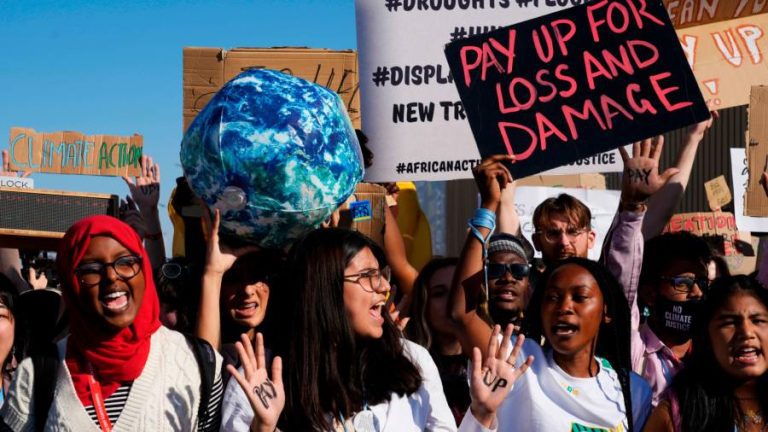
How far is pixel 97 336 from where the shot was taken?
335 cm

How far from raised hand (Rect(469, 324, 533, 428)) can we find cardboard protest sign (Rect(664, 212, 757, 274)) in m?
4.47

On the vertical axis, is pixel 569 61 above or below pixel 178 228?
above

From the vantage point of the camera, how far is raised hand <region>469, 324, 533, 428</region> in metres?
3.49

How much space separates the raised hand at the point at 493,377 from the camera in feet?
11.4

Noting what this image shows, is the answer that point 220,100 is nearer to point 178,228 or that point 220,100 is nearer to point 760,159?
point 178,228

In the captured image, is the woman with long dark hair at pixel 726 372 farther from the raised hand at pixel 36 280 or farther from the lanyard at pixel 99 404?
the raised hand at pixel 36 280

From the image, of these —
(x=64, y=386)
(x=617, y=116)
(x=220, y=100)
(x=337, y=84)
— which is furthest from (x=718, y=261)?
(x=64, y=386)

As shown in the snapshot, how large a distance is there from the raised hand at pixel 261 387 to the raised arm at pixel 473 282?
996 millimetres

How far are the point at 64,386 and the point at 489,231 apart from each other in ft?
5.26

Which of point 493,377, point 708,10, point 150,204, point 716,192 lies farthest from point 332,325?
point 716,192

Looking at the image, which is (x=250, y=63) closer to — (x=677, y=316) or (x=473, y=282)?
(x=473, y=282)

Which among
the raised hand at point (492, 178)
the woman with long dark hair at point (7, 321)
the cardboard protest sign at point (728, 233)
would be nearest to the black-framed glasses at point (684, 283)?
the raised hand at point (492, 178)

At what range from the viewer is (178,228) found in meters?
5.54

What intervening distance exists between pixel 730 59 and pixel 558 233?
174cm
